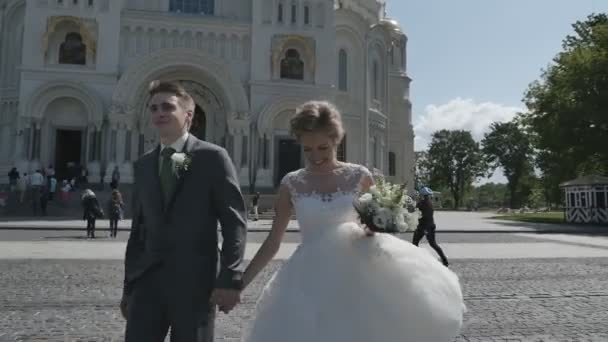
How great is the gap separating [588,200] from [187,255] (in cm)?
3093

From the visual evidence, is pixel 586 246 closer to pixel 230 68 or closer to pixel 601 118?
pixel 601 118

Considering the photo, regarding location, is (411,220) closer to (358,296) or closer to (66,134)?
(358,296)

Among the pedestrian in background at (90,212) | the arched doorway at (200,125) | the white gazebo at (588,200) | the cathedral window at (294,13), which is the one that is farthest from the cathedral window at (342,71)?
the pedestrian in background at (90,212)

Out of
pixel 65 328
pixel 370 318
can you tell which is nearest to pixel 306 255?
pixel 370 318

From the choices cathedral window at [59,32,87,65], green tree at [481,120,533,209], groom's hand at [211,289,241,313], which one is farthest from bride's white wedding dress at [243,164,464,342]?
green tree at [481,120,533,209]

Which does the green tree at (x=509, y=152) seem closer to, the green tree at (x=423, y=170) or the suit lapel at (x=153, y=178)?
the green tree at (x=423, y=170)

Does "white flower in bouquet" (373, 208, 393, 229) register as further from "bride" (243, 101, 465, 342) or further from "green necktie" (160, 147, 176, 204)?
"green necktie" (160, 147, 176, 204)

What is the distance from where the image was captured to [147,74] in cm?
3033

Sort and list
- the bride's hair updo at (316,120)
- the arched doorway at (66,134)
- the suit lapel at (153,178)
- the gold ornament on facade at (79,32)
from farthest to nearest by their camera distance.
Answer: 1. the arched doorway at (66,134)
2. the gold ornament on facade at (79,32)
3. the bride's hair updo at (316,120)
4. the suit lapel at (153,178)

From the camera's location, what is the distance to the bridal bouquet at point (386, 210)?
114 inches

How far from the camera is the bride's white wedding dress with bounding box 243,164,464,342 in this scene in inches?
114

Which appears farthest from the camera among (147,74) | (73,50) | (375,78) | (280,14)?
(375,78)

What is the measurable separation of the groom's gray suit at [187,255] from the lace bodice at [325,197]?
455 millimetres

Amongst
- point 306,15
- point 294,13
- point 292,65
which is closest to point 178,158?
point 292,65
